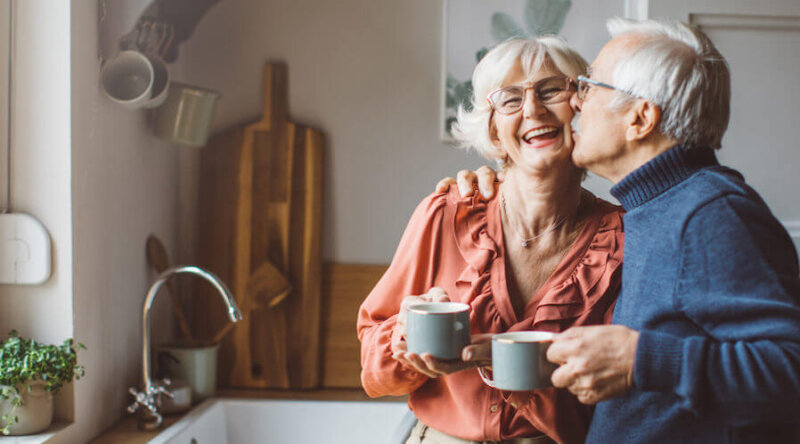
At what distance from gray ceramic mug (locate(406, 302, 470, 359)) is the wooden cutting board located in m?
1.13

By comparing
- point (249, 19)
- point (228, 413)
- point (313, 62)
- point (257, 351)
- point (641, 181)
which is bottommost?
point (228, 413)

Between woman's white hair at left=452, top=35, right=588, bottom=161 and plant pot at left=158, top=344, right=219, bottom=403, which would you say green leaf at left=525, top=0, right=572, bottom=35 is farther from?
plant pot at left=158, top=344, right=219, bottom=403

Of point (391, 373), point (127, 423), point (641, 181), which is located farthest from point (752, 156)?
point (127, 423)

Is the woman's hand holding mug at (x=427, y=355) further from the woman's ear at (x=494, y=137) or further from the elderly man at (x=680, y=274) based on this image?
the woman's ear at (x=494, y=137)

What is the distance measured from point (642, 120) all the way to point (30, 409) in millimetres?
1234

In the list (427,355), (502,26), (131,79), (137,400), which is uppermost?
(502,26)

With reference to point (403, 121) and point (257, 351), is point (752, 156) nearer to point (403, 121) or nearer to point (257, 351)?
point (403, 121)

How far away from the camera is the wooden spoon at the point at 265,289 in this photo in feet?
6.46

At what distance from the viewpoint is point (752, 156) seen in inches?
75.3

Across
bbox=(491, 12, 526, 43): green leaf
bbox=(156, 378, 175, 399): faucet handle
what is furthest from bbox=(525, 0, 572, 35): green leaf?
bbox=(156, 378, 175, 399): faucet handle

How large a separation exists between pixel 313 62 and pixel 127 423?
44.2 inches

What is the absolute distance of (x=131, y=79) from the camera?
1.60m

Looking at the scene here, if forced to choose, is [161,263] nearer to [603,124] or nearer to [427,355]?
[427,355]

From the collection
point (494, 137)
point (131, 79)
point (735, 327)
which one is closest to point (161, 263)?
point (131, 79)
